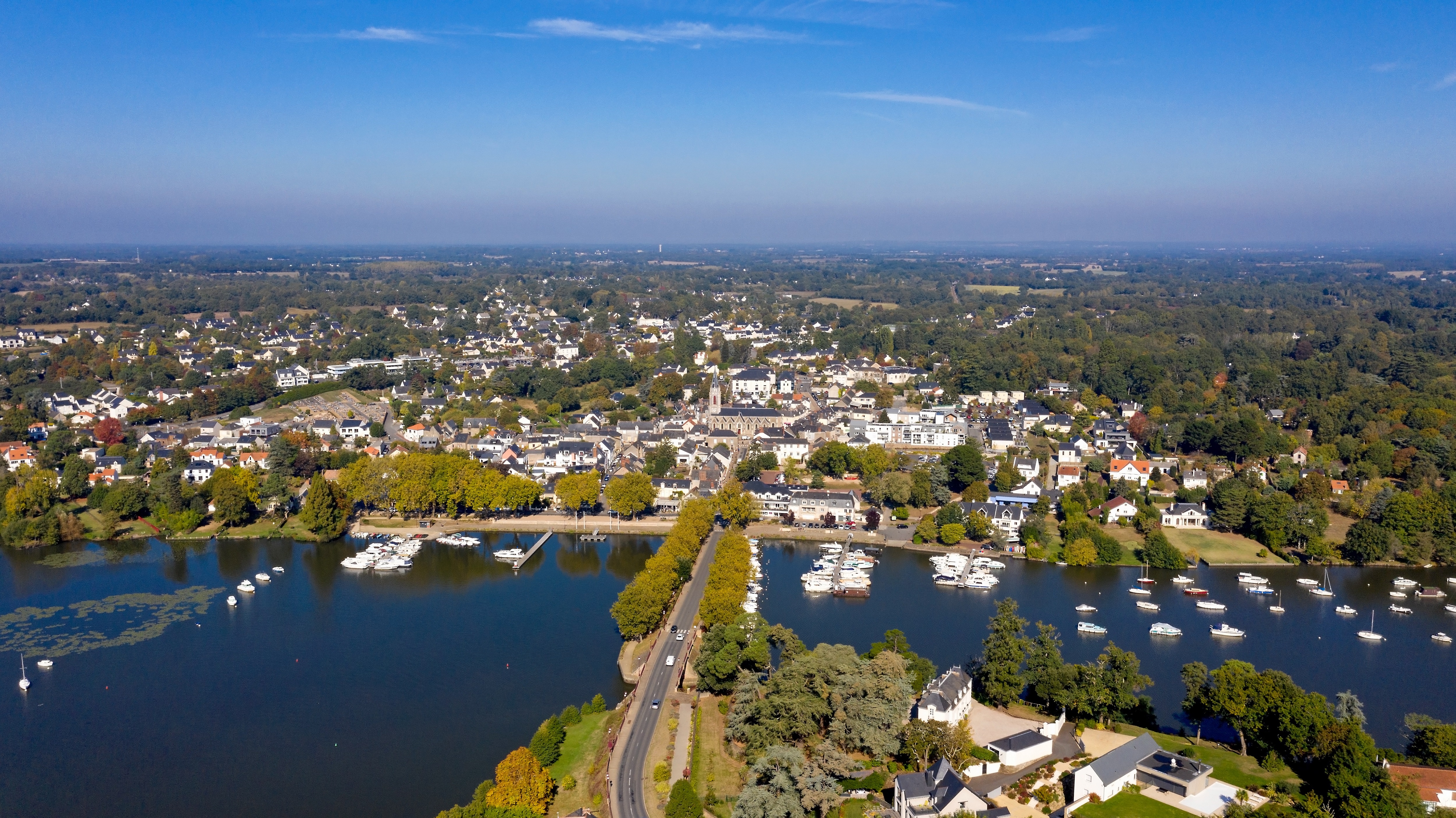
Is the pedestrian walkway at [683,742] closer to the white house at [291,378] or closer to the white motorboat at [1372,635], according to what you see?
the white motorboat at [1372,635]

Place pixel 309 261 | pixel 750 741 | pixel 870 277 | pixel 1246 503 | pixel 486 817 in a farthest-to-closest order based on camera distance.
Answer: pixel 309 261
pixel 870 277
pixel 1246 503
pixel 750 741
pixel 486 817

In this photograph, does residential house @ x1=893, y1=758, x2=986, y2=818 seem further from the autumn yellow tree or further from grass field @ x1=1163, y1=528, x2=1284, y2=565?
grass field @ x1=1163, y1=528, x2=1284, y2=565

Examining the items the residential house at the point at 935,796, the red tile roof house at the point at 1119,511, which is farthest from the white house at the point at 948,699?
the red tile roof house at the point at 1119,511

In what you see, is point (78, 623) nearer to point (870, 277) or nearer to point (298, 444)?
point (298, 444)

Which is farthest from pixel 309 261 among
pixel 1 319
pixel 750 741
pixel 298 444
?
pixel 750 741

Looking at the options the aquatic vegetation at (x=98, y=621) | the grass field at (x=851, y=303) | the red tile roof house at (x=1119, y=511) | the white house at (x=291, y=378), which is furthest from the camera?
the grass field at (x=851, y=303)

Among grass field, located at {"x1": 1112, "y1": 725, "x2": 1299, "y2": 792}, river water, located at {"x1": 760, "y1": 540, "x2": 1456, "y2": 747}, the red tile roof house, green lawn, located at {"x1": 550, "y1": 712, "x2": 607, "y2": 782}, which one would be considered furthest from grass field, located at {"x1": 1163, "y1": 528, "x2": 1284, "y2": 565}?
green lawn, located at {"x1": 550, "y1": 712, "x2": 607, "y2": 782}
